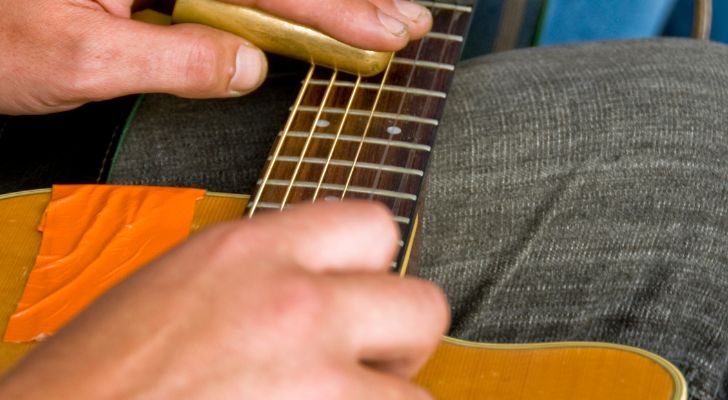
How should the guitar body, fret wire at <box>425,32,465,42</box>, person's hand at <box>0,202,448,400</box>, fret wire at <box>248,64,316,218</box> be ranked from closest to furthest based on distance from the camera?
person's hand at <box>0,202,448,400</box>
the guitar body
fret wire at <box>248,64,316,218</box>
fret wire at <box>425,32,465,42</box>

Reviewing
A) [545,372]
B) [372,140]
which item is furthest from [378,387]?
[372,140]

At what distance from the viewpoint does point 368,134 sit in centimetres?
68

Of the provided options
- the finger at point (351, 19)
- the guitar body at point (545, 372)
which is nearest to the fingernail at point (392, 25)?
the finger at point (351, 19)

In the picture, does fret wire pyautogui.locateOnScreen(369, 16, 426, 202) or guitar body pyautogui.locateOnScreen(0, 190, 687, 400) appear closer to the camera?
guitar body pyautogui.locateOnScreen(0, 190, 687, 400)

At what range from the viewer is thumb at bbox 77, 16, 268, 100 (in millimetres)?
703

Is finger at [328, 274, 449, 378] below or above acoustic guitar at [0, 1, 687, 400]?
above

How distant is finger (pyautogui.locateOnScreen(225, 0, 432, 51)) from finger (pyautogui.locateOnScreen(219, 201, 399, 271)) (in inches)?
14.4

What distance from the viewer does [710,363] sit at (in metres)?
0.62

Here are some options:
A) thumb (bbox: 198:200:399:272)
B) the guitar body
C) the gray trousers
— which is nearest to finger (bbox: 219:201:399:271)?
thumb (bbox: 198:200:399:272)

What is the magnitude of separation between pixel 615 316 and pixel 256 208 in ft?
0.89

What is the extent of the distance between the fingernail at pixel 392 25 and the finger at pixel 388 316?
0.38 meters

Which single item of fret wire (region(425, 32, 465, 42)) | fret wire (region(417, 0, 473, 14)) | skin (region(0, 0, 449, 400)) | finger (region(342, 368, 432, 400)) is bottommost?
fret wire (region(425, 32, 465, 42))

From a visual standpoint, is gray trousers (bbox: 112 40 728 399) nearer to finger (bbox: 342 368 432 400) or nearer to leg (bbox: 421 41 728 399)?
leg (bbox: 421 41 728 399)

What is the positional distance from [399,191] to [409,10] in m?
0.19
